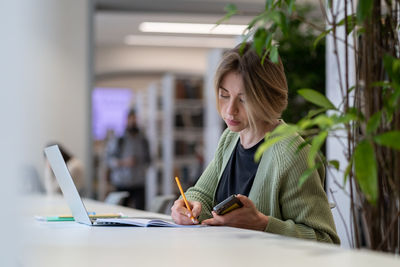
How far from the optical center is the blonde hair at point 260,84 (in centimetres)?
199

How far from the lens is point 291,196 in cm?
189

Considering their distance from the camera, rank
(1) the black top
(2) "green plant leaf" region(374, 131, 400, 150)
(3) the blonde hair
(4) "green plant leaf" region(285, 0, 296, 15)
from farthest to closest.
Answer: (1) the black top
(3) the blonde hair
(4) "green plant leaf" region(285, 0, 296, 15)
(2) "green plant leaf" region(374, 131, 400, 150)

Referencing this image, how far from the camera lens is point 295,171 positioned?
1907 millimetres

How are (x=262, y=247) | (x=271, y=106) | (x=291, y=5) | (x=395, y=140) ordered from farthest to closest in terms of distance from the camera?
(x=271, y=106) < (x=291, y=5) < (x=262, y=247) < (x=395, y=140)

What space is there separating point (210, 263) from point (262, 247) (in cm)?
22

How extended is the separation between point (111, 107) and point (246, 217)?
48.4 ft

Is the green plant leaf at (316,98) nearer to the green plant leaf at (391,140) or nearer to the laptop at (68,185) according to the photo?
the green plant leaf at (391,140)

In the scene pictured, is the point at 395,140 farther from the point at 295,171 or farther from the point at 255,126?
the point at 255,126

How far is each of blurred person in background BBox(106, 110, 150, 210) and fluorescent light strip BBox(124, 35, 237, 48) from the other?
404 cm

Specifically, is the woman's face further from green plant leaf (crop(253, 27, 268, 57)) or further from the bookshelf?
the bookshelf

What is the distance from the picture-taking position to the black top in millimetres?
2094

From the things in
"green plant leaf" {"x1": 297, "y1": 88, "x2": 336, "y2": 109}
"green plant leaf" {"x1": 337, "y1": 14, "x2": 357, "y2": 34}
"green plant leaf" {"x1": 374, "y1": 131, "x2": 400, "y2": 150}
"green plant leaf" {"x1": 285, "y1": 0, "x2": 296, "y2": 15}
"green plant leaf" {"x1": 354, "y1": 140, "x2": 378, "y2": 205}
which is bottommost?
"green plant leaf" {"x1": 354, "y1": 140, "x2": 378, "y2": 205}

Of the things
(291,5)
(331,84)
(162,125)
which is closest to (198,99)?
(162,125)

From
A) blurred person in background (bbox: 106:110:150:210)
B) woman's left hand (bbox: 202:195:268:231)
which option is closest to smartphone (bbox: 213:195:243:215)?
woman's left hand (bbox: 202:195:268:231)
